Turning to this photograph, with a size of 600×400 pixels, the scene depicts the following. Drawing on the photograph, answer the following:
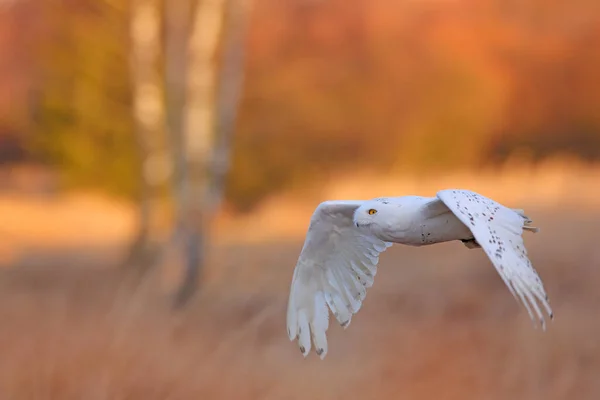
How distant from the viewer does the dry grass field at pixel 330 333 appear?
102 inches

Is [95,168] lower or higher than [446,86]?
lower

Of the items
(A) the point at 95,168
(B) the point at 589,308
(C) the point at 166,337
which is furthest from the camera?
(A) the point at 95,168

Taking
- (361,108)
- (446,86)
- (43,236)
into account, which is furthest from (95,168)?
(446,86)

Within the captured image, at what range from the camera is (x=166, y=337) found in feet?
9.45

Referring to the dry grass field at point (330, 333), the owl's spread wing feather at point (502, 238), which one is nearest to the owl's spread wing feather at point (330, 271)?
the owl's spread wing feather at point (502, 238)

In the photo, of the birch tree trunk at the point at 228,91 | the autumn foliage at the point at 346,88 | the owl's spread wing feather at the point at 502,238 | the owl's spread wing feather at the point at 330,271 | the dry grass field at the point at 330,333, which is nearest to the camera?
the owl's spread wing feather at the point at 502,238

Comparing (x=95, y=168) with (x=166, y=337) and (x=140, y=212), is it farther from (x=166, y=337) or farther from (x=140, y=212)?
(x=166, y=337)

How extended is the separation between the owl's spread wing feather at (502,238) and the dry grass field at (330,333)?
1.12m

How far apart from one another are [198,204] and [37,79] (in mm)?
4276

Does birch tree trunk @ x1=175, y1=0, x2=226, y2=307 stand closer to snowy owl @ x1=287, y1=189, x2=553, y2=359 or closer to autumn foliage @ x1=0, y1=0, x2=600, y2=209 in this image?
autumn foliage @ x1=0, y1=0, x2=600, y2=209

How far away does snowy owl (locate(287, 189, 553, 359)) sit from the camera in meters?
1.05

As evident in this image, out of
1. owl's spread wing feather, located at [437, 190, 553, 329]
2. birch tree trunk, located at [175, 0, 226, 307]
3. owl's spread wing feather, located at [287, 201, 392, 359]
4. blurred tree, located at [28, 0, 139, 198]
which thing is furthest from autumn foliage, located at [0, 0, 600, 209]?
owl's spread wing feather, located at [437, 190, 553, 329]

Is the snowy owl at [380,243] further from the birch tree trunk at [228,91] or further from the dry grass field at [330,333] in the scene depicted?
the birch tree trunk at [228,91]

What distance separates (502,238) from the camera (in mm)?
1107
